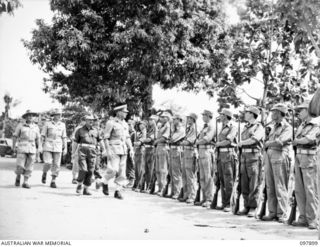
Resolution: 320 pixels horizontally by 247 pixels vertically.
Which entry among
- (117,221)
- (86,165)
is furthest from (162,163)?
(117,221)

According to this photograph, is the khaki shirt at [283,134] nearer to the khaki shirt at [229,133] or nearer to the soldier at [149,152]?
the khaki shirt at [229,133]

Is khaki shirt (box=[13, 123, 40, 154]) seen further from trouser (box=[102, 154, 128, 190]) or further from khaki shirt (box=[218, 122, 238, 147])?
khaki shirt (box=[218, 122, 238, 147])

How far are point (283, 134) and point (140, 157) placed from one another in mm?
5601

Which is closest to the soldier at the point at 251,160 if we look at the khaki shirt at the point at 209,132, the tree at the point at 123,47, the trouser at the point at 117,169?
the khaki shirt at the point at 209,132

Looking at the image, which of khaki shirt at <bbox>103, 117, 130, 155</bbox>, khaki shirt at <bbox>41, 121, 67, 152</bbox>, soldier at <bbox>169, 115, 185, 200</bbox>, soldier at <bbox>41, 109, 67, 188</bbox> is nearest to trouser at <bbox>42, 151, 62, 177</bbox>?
soldier at <bbox>41, 109, 67, 188</bbox>

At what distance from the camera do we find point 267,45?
50.8 ft

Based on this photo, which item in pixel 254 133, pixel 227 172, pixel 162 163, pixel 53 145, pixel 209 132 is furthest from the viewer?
pixel 53 145

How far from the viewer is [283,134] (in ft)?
24.8

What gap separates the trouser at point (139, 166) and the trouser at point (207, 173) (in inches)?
120

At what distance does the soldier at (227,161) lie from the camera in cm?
868

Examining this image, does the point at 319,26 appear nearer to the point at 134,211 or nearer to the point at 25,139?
the point at 134,211

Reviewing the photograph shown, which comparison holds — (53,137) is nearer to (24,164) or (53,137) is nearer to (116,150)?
(24,164)

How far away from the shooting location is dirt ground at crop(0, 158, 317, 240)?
593 centimetres

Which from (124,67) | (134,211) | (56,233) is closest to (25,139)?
(134,211)
